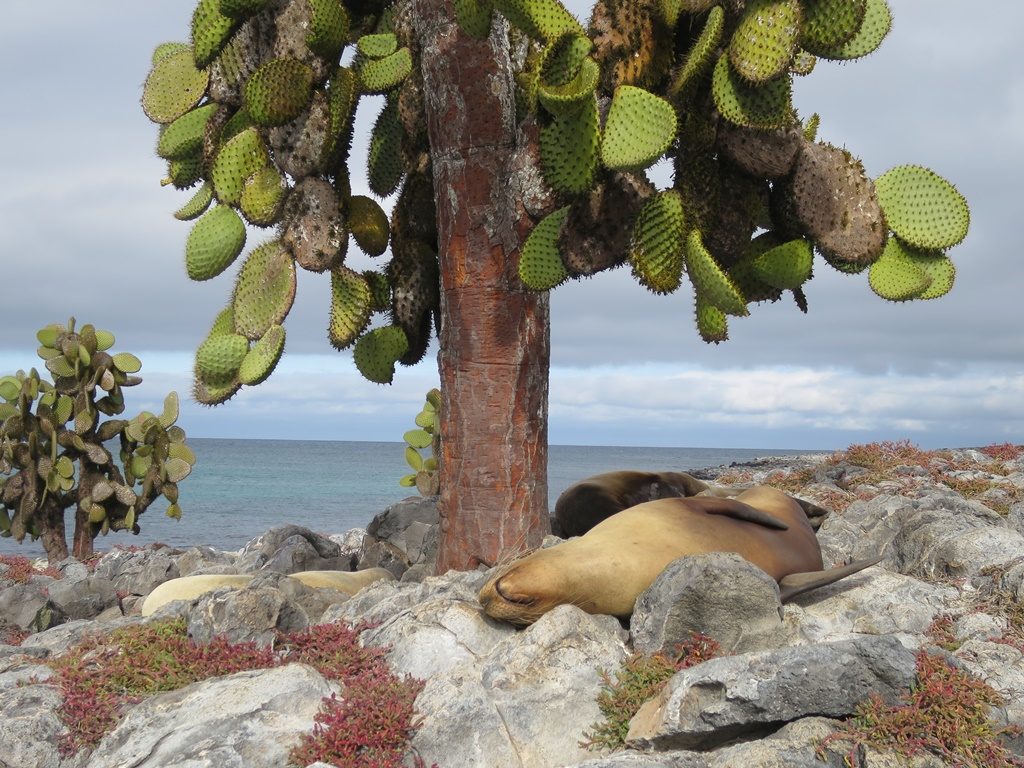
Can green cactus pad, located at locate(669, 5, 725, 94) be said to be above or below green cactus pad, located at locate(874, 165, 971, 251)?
above

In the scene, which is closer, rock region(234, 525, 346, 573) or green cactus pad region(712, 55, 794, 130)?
green cactus pad region(712, 55, 794, 130)

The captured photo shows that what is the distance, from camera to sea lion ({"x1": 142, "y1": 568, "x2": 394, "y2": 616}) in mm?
7168

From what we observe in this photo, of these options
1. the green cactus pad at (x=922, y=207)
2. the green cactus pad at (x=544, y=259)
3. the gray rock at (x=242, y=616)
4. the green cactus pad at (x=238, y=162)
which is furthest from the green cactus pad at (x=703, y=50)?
the gray rock at (x=242, y=616)

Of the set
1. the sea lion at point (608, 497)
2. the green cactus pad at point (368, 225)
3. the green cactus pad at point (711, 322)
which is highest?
the green cactus pad at point (368, 225)

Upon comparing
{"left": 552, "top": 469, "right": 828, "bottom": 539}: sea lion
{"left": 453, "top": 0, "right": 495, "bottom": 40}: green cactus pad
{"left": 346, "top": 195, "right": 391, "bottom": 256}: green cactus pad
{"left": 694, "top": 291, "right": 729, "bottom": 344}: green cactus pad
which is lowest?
{"left": 552, "top": 469, "right": 828, "bottom": 539}: sea lion

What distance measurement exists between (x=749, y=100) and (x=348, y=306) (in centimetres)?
308

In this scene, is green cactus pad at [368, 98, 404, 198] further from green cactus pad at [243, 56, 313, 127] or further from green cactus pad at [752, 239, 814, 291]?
green cactus pad at [752, 239, 814, 291]

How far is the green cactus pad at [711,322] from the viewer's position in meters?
6.12

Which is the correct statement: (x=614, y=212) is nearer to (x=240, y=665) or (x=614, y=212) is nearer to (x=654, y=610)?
(x=654, y=610)

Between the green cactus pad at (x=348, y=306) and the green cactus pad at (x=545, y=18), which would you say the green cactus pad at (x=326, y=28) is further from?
the green cactus pad at (x=545, y=18)

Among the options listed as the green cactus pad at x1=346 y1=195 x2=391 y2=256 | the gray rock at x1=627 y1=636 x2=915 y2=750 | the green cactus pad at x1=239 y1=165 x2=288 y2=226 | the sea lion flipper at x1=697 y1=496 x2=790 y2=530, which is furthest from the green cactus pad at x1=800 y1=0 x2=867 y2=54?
the green cactus pad at x1=239 y1=165 x2=288 y2=226

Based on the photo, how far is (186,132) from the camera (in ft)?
25.8

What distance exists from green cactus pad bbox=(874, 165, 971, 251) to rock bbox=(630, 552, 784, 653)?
2.78 meters

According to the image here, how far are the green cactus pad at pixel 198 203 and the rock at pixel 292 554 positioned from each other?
2938 mm
